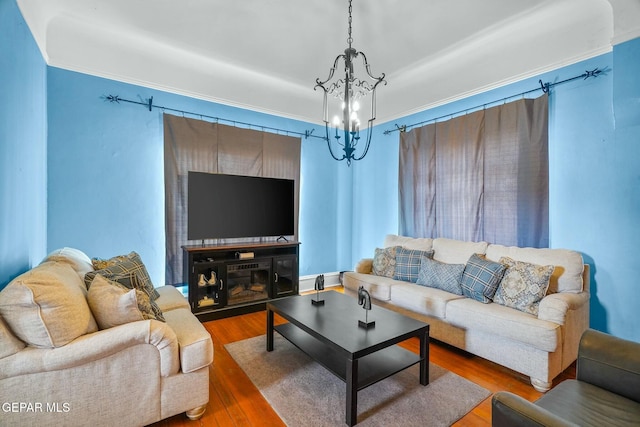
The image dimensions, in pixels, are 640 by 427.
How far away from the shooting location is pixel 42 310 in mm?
1399

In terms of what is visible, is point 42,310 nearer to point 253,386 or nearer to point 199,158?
point 253,386

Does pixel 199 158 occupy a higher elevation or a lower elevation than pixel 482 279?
higher

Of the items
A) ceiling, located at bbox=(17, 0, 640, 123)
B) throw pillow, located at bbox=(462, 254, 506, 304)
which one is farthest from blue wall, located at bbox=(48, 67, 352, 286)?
throw pillow, located at bbox=(462, 254, 506, 304)

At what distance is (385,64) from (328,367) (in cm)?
319

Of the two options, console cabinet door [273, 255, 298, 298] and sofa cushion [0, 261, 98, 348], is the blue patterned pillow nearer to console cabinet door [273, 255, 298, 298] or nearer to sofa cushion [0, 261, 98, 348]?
console cabinet door [273, 255, 298, 298]

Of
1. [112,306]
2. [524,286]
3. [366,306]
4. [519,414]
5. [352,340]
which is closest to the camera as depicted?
[519,414]

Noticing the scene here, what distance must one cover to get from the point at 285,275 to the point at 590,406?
10.4 feet

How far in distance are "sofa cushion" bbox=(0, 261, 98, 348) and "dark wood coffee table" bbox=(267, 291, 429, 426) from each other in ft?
4.38

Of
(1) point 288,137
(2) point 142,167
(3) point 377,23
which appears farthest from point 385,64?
(2) point 142,167

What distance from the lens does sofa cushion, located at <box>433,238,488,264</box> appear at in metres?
3.12

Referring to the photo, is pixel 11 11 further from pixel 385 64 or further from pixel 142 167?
pixel 385 64

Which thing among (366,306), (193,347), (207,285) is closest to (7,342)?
(193,347)

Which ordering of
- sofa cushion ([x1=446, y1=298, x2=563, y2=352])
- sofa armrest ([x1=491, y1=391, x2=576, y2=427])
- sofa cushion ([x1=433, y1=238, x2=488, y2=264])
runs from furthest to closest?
sofa cushion ([x1=433, y1=238, x2=488, y2=264])
sofa cushion ([x1=446, y1=298, x2=563, y2=352])
sofa armrest ([x1=491, y1=391, x2=576, y2=427])

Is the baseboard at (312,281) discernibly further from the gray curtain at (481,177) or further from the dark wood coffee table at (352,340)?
the dark wood coffee table at (352,340)
